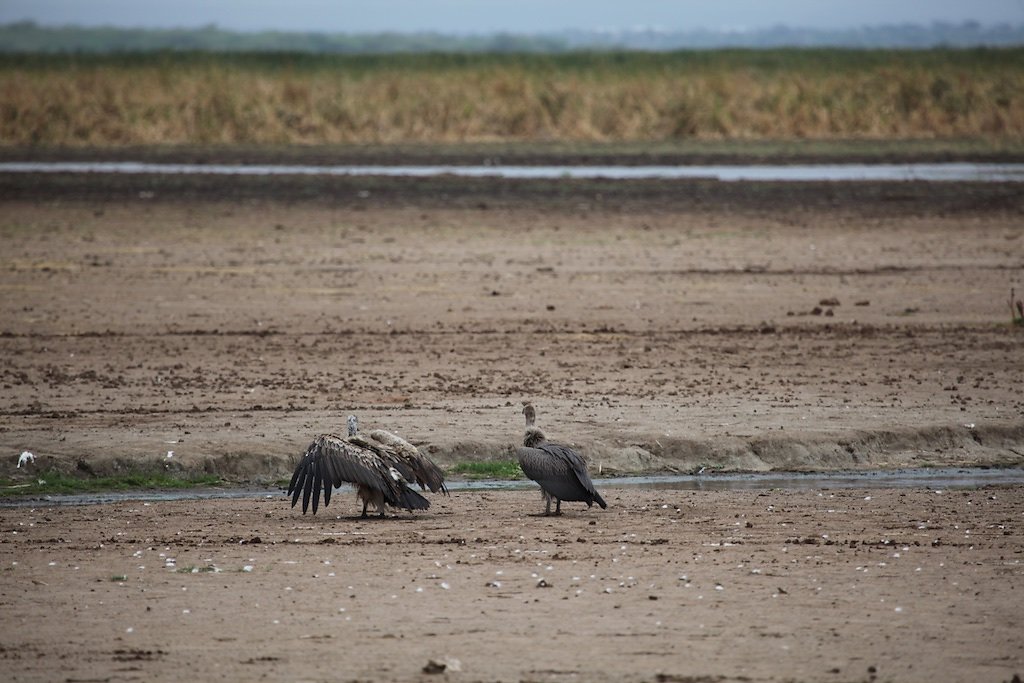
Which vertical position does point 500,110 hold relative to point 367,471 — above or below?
above

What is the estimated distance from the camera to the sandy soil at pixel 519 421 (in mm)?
7859

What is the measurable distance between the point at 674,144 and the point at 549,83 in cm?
522

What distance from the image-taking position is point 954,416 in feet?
43.1

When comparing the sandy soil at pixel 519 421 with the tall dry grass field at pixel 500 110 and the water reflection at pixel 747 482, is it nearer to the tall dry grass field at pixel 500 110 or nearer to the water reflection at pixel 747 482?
the water reflection at pixel 747 482

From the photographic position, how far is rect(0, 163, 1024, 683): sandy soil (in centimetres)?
786

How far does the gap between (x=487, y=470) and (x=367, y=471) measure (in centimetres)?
201

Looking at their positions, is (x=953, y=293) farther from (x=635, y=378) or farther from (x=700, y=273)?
(x=635, y=378)

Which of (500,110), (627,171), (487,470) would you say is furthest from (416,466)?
(500,110)

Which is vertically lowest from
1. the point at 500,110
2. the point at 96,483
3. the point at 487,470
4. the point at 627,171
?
the point at 96,483

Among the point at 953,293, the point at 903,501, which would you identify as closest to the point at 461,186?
the point at 953,293

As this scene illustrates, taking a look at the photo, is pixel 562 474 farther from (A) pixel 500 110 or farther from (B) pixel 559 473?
(A) pixel 500 110

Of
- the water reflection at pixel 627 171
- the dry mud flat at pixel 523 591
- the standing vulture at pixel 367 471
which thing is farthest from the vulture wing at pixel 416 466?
the water reflection at pixel 627 171

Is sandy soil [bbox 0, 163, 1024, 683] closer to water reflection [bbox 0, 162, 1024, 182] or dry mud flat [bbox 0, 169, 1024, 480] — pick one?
dry mud flat [bbox 0, 169, 1024, 480]

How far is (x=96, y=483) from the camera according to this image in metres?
11.4
